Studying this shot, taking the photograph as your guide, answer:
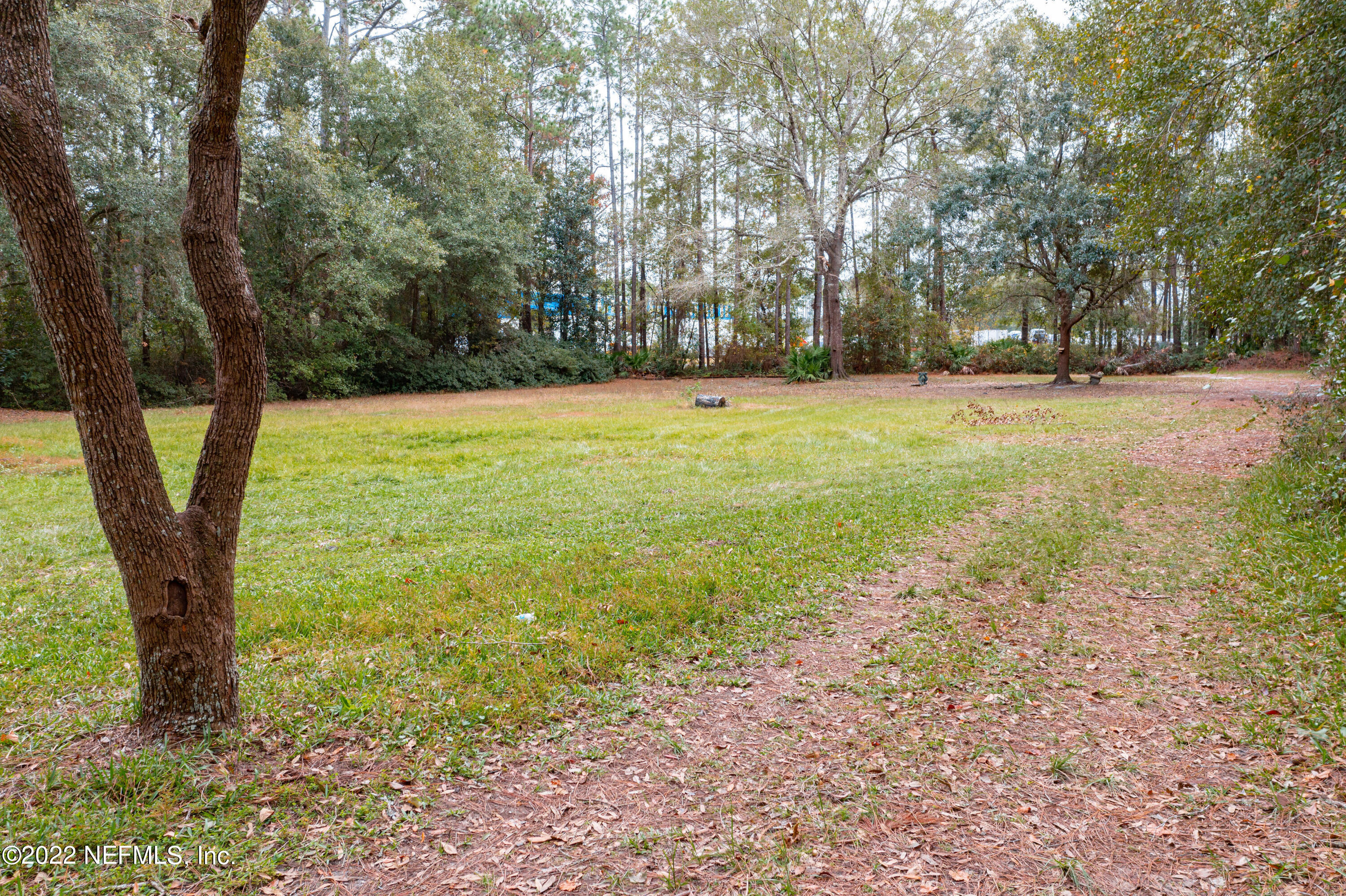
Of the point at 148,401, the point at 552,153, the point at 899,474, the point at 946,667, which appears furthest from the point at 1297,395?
the point at 552,153

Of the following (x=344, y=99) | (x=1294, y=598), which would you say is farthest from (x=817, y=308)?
(x=1294, y=598)

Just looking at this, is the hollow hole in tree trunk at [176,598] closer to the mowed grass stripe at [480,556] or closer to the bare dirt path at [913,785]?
the mowed grass stripe at [480,556]

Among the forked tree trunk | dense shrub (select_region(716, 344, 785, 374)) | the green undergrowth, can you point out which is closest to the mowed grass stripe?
the forked tree trunk

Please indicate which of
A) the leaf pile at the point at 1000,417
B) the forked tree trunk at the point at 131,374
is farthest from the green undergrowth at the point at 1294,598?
the leaf pile at the point at 1000,417

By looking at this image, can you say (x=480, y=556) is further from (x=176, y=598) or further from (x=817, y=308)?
(x=817, y=308)

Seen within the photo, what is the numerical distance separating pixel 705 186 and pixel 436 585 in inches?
1233

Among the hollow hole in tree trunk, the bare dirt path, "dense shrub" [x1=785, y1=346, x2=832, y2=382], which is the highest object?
"dense shrub" [x1=785, y1=346, x2=832, y2=382]

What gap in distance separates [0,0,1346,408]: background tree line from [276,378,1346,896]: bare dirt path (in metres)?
3.71

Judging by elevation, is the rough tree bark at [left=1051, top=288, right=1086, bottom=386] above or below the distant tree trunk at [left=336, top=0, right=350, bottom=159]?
below

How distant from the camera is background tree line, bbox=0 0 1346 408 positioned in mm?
8031

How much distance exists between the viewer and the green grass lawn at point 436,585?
2.88 m

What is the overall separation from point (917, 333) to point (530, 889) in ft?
102

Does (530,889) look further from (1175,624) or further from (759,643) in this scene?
(1175,624)

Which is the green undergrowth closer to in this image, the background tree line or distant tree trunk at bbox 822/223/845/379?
the background tree line
